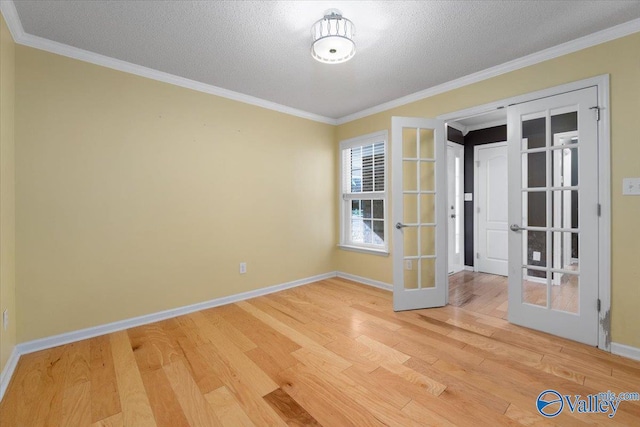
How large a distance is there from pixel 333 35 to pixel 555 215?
239cm

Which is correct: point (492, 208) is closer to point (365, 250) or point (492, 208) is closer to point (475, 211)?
point (475, 211)

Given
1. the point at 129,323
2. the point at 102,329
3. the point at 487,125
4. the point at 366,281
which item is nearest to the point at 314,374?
the point at 129,323

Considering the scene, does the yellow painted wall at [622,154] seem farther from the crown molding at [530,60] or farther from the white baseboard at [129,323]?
the white baseboard at [129,323]

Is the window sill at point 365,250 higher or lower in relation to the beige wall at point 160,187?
lower

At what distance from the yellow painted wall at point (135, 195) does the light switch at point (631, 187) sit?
3.27m

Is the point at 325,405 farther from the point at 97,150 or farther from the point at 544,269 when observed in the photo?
the point at 97,150

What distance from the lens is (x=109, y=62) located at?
8.15ft

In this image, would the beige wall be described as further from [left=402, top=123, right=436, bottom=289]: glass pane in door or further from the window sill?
[left=402, top=123, right=436, bottom=289]: glass pane in door

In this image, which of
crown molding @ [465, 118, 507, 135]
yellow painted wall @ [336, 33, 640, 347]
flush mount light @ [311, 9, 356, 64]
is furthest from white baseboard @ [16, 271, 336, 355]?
crown molding @ [465, 118, 507, 135]

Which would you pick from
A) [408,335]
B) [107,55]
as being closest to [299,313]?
[408,335]

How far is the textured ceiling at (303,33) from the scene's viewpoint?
6.15 feet

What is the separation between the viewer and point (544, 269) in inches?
96.6

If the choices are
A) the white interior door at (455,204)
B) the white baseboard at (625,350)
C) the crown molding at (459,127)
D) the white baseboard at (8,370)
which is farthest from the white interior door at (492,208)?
the white baseboard at (8,370)

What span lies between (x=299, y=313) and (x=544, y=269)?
2.36 meters
